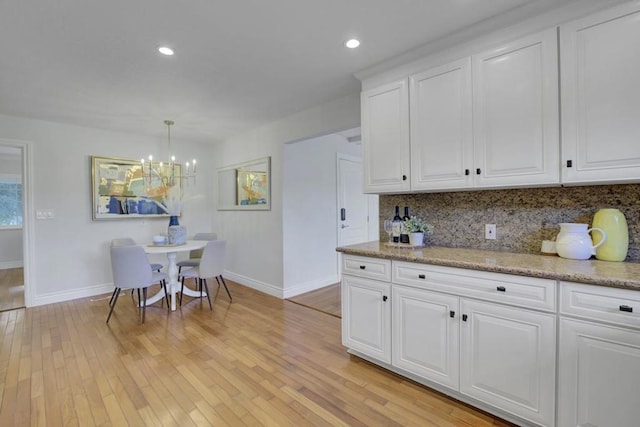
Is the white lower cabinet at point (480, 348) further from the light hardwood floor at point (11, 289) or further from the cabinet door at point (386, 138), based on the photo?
the light hardwood floor at point (11, 289)

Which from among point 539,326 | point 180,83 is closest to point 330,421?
point 539,326

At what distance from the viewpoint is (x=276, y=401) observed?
190 centimetres

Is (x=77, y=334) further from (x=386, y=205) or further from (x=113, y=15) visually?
(x=386, y=205)

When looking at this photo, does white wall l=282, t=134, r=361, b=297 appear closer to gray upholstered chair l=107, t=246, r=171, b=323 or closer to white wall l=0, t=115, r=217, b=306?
gray upholstered chair l=107, t=246, r=171, b=323

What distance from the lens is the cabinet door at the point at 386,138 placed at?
2.34m

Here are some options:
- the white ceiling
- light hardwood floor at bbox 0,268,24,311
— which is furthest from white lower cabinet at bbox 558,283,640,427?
light hardwood floor at bbox 0,268,24,311

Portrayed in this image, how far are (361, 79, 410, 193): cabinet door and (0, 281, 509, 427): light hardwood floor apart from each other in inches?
57.0

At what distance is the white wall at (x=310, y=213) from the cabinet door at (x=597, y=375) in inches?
121

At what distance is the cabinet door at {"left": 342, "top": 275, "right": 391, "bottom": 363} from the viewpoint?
214cm

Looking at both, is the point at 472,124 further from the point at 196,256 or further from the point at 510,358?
the point at 196,256

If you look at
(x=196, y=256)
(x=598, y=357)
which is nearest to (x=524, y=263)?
(x=598, y=357)

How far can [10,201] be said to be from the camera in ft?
21.1

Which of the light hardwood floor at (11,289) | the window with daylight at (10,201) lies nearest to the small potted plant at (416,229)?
the light hardwood floor at (11,289)

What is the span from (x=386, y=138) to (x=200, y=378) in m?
2.29
